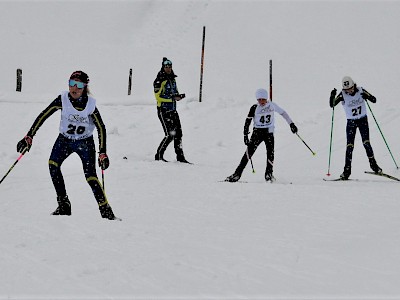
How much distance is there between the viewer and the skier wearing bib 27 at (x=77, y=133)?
548 cm

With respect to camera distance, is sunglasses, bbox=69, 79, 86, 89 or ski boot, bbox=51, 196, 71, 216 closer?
sunglasses, bbox=69, 79, 86, 89

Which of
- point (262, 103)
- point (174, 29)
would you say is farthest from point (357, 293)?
point (174, 29)

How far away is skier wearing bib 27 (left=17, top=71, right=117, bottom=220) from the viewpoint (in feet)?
18.0

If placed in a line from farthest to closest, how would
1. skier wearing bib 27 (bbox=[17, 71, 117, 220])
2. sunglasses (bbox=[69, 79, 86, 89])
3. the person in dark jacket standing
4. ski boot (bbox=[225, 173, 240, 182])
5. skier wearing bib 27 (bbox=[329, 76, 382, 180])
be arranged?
the person in dark jacket standing → skier wearing bib 27 (bbox=[329, 76, 382, 180]) → ski boot (bbox=[225, 173, 240, 182]) → skier wearing bib 27 (bbox=[17, 71, 117, 220]) → sunglasses (bbox=[69, 79, 86, 89])

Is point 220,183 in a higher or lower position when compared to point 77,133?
lower

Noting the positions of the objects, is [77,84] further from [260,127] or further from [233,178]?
[260,127]

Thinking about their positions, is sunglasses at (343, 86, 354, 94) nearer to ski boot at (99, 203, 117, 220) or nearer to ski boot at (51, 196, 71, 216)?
ski boot at (99, 203, 117, 220)

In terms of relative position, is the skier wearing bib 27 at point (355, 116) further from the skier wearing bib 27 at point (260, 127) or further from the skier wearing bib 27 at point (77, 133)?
the skier wearing bib 27 at point (77, 133)

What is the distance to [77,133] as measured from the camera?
563 centimetres

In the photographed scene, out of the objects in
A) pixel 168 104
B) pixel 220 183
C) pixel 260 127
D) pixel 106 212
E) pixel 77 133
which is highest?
pixel 168 104

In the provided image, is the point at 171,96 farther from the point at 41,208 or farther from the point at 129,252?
the point at 129,252

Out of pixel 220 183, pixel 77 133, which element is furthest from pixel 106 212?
pixel 220 183

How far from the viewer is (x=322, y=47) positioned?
2264cm

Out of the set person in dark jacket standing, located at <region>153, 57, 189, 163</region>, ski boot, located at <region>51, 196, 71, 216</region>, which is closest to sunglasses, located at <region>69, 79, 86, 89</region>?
ski boot, located at <region>51, 196, 71, 216</region>
